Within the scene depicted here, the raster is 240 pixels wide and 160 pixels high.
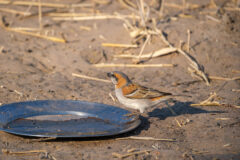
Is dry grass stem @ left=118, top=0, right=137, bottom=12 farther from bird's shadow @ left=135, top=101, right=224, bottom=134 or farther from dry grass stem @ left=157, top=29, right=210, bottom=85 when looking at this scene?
bird's shadow @ left=135, top=101, right=224, bottom=134

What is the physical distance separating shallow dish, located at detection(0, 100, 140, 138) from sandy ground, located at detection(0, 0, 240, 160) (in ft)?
0.61

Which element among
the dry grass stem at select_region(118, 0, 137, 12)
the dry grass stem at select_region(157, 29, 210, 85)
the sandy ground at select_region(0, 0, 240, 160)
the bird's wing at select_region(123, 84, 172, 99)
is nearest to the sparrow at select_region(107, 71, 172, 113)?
the bird's wing at select_region(123, 84, 172, 99)

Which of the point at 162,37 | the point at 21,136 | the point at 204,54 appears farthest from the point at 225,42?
the point at 21,136

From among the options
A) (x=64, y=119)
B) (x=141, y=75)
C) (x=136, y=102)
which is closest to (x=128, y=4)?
(x=141, y=75)

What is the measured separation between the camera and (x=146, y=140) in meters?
5.84

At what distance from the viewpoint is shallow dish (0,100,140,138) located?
5.68 metres

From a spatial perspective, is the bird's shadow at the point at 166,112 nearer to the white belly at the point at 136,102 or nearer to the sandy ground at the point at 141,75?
the sandy ground at the point at 141,75

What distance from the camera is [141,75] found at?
8766mm

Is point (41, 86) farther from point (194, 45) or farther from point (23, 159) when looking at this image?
point (194, 45)

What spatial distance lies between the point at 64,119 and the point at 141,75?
294 cm

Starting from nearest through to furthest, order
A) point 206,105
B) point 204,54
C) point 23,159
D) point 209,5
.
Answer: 1. point 23,159
2. point 206,105
3. point 204,54
4. point 209,5

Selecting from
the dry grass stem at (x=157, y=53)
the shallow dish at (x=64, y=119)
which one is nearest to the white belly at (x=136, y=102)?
the shallow dish at (x=64, y=119)

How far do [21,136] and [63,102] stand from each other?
104 cm

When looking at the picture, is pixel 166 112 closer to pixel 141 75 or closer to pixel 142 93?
pixel 142 93
